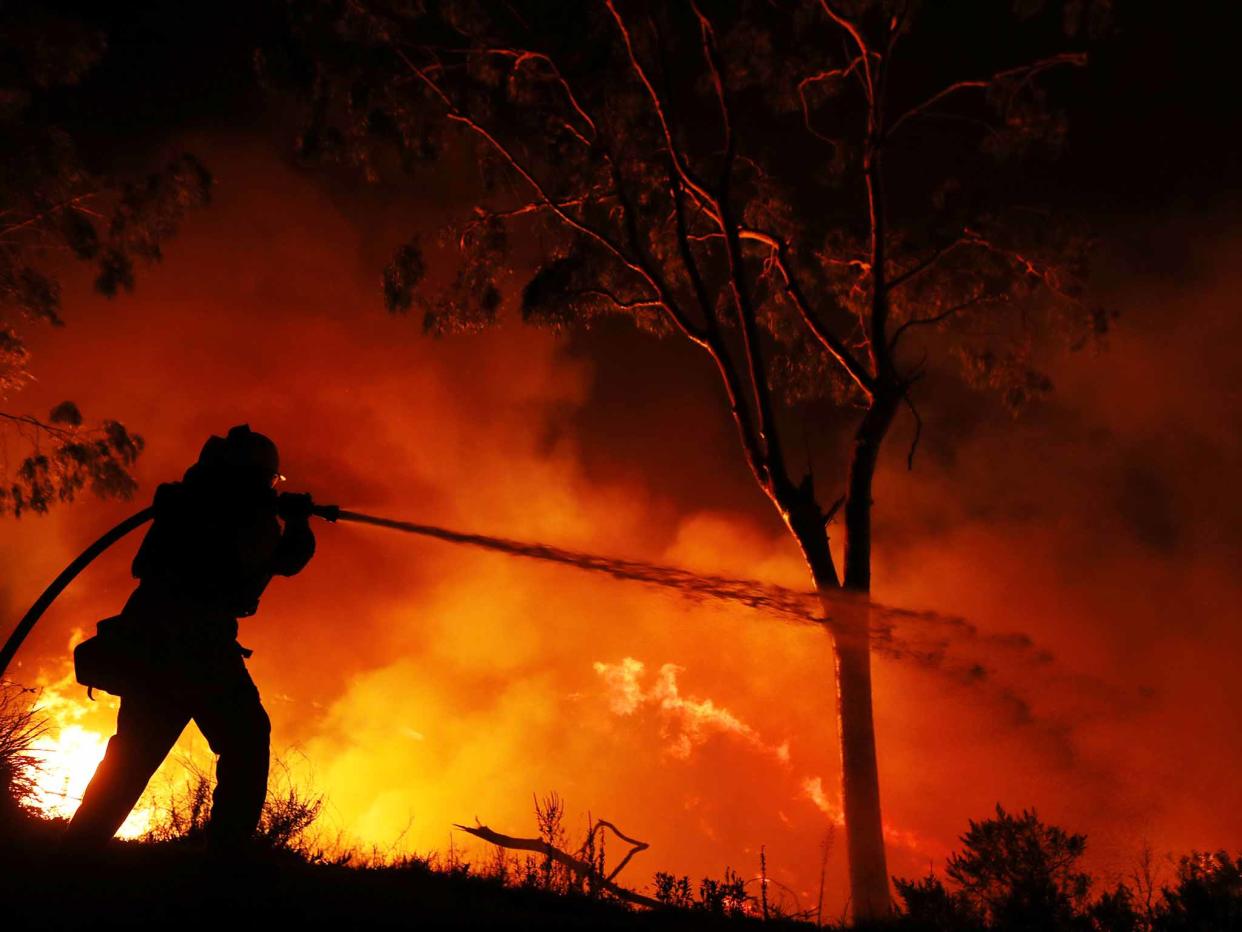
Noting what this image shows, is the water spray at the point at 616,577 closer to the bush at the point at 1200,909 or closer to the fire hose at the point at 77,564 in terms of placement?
the fire hose at the point at 77,564

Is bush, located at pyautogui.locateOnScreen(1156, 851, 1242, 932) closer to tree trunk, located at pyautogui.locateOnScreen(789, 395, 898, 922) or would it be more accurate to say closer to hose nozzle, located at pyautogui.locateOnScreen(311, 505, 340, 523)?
tree trunk, located at pyautogui.locateOnScreen(789, 395, 898, 922)

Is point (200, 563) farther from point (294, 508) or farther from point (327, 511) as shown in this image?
point (327, 511)

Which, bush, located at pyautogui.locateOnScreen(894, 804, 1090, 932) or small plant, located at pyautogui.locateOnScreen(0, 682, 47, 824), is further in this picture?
small plant, located at pyautogui.locateOnScreen(0, 682, 47, 824)

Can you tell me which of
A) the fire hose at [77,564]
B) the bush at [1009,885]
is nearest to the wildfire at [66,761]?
the fire hose at [77,564]

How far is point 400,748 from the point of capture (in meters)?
30.2

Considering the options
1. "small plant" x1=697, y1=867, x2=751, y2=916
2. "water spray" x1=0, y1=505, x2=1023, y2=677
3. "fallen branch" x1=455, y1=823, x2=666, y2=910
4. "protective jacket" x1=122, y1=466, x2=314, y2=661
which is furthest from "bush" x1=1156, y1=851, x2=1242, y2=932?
"protective jacket" x1=122, y1=466, x2=314, y2=661

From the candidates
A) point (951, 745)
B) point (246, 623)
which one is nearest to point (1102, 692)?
point (951, 745)

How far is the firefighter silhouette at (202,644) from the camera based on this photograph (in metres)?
3.24

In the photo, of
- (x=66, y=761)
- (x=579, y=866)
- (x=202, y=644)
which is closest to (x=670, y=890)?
(x=579, y=866)

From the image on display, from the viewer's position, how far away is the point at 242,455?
11.6 ft

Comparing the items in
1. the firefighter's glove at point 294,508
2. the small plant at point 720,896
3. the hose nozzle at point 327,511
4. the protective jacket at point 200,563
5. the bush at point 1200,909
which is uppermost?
the hose nozzle at point 327,511

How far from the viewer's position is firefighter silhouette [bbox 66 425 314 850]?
324 centimetres

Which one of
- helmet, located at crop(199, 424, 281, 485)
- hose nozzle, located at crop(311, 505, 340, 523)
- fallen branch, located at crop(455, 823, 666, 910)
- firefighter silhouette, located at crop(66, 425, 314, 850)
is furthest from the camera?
fallen branch, located at crop(455, 823, 666, 910)

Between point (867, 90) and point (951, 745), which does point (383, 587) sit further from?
point (867, 90)
